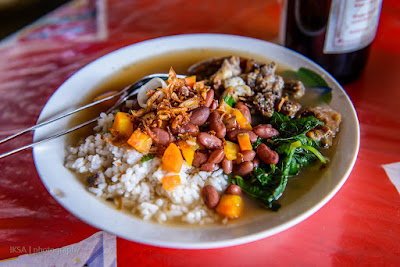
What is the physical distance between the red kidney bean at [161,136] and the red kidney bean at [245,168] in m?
0.42

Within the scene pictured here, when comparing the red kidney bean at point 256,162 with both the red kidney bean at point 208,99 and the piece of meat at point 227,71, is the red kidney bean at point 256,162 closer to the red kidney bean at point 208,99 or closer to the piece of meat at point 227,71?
the red kidney bean at point 208,99

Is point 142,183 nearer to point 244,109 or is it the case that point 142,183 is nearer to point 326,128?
point 244,109

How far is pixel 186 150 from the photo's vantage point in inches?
73.7

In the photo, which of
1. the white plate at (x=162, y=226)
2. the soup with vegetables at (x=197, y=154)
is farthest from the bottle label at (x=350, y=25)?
the soup with vegetables at (x=197, y=154)

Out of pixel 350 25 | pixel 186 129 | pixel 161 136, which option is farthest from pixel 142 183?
pixel 350 25

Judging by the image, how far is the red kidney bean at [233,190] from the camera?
176cm

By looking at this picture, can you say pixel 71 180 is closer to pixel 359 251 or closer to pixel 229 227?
pixel 229 227

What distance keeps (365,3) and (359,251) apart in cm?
163

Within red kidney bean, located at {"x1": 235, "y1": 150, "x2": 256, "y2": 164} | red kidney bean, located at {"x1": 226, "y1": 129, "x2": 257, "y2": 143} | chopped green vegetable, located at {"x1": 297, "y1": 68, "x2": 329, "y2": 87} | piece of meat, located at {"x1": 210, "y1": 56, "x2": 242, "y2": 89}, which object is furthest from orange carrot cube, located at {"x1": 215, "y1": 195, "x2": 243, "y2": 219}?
chopped green vegetable, located at {"x1": 297, "y1": 68, "x2": 329, "y2": 87}

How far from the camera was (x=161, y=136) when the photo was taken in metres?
1.87

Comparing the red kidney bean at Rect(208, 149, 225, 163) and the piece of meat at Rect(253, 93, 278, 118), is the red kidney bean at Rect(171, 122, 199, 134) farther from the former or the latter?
the piece of meat at Rect(253, 93, 278, 118)

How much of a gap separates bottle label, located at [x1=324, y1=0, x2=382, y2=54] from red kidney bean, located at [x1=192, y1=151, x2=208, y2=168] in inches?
54.0

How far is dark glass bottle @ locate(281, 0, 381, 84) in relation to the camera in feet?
7.88

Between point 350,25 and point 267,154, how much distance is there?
124 centimetres
